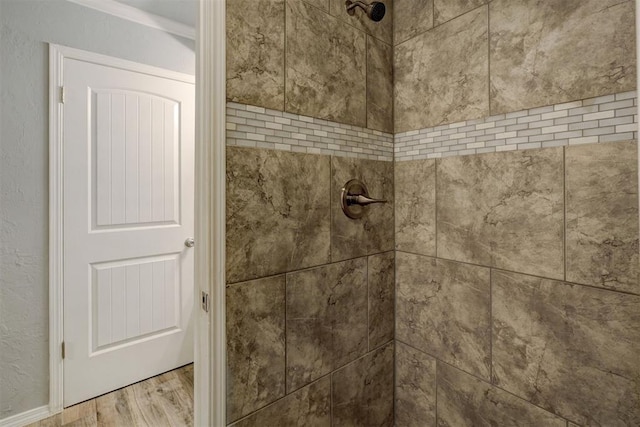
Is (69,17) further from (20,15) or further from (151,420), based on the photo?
(151,420)

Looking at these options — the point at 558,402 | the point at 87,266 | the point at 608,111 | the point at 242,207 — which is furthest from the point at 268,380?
the point at 87,266

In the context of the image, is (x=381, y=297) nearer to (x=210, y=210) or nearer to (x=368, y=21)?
(x=210, y=210)

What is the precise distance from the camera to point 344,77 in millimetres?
1076

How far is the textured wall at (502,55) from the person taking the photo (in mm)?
758

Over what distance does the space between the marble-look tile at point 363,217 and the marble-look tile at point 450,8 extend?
21.3 inches

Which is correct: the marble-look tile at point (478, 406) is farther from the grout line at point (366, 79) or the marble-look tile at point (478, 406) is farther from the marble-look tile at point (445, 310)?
the grout line at point (366, 79)

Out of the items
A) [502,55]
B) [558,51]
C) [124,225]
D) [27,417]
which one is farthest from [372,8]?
[27,417]

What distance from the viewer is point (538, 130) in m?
0.87

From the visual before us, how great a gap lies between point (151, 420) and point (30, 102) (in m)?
1.79

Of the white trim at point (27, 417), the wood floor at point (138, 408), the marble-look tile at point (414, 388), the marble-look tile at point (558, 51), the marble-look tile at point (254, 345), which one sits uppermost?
the marble-look tile at point (558, 51)

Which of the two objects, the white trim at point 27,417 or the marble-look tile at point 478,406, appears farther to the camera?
the white trim at point 27,417

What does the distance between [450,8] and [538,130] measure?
547 millimetres

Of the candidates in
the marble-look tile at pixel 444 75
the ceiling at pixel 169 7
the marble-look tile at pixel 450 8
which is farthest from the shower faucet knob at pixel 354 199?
the ceiling at pixel 169 7

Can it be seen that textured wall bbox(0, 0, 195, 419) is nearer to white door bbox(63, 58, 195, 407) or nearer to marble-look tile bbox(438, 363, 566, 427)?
white door bbox(63, 58, 195, 407)
